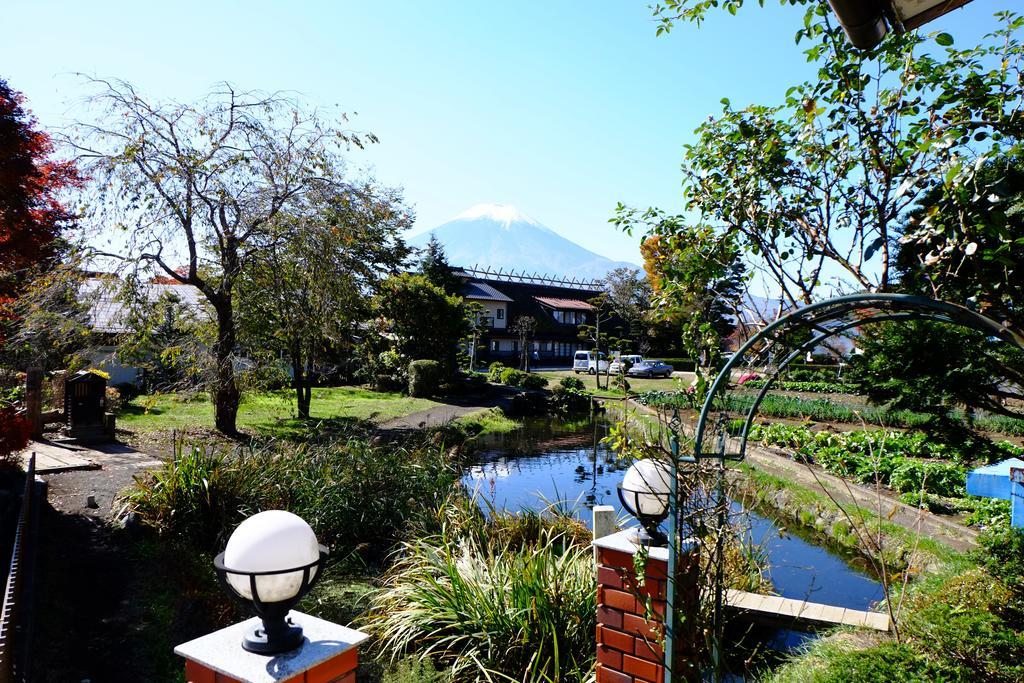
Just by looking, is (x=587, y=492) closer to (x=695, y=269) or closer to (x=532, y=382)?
(x=695, y=269)

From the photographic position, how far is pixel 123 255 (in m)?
10.2

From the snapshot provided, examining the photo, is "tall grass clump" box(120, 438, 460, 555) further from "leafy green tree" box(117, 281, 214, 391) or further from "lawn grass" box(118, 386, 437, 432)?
"lawn grass" box(118, 386, 437, 432)

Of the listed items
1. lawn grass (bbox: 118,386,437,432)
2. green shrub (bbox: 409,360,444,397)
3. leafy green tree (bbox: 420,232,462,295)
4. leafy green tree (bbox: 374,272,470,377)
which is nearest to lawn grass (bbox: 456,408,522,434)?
lawn grass (bbox: 118,386,437,432)

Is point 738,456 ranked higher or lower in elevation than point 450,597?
higher

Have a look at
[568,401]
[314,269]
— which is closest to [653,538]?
[314,269]

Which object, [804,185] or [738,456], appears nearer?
[738,456]

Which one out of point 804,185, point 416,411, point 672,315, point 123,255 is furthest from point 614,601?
point 416,411

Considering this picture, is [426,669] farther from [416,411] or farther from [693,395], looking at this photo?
[416,411]

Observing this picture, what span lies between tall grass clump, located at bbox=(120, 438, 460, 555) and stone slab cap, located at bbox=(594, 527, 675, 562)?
11.5 feet

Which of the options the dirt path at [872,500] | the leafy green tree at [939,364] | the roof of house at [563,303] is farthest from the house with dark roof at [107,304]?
the roof of house at [563,303]

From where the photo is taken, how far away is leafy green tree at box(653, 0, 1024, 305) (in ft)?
11.4

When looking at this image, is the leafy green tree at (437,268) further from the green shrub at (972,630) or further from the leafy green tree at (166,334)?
the green shrub at (972,630)

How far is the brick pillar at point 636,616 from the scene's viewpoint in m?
2.92

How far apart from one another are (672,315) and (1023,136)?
2.17 metres
